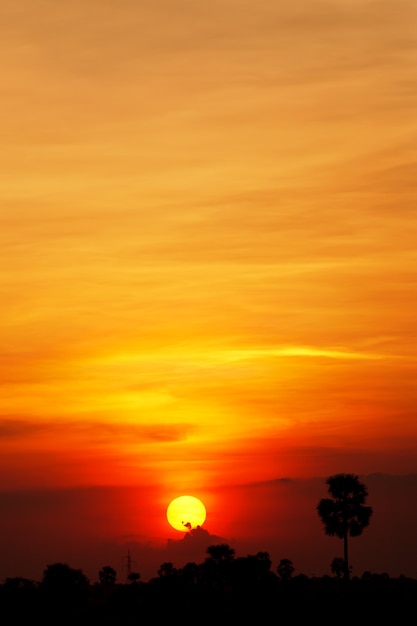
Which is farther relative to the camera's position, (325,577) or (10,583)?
(325,577)

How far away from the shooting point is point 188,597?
11569 cm

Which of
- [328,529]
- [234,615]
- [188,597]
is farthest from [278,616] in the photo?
[328,529]

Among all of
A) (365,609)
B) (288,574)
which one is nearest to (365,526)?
(365,609)

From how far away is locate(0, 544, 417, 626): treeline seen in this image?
107 m

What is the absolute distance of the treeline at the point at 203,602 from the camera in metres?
107

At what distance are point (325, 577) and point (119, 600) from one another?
4482cm

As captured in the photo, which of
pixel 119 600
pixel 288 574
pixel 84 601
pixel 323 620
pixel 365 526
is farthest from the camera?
pixel 288 574

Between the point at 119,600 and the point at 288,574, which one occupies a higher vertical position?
the point at 288,574

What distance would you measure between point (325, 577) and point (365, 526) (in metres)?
26.8

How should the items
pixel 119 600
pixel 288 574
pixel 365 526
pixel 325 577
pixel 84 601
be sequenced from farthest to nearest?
pixel 288 574, pixel 325 577, pixel 365 526, pixel 119 600, pixel 84 601

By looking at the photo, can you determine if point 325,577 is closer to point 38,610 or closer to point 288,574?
point 288,574

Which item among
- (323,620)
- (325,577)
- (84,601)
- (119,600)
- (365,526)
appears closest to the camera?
(323,620)

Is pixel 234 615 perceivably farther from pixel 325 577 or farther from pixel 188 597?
pixel 325 577

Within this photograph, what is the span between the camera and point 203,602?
113m
